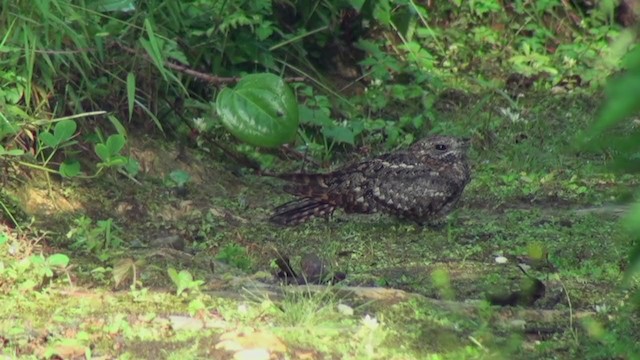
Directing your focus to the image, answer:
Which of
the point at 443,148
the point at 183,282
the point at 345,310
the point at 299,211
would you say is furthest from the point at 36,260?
the point at 443,148

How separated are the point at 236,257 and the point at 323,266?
0.52 metres

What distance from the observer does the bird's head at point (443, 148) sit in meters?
6.15

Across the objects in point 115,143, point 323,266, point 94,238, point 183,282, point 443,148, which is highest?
point 183,282

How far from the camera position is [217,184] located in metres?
6.23

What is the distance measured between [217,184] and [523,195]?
1.66m

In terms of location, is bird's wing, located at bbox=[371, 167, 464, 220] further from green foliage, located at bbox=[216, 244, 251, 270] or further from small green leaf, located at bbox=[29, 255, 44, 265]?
small green leaf, located at bbox=[29, 255, 44, 265]

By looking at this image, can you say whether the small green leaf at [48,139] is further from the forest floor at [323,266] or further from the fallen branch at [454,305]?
the fallen branch at [454,305]

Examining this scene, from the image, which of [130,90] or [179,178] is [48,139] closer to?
[130,90]

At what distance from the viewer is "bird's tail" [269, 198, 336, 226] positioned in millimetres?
5766

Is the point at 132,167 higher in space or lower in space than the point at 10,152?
lower

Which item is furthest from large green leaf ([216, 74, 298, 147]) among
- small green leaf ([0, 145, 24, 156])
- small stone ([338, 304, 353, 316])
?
small stone ([338, 304, 353, 316])

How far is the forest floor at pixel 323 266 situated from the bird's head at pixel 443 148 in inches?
11.8

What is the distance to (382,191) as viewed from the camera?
5934mm

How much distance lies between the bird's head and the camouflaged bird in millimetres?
70
